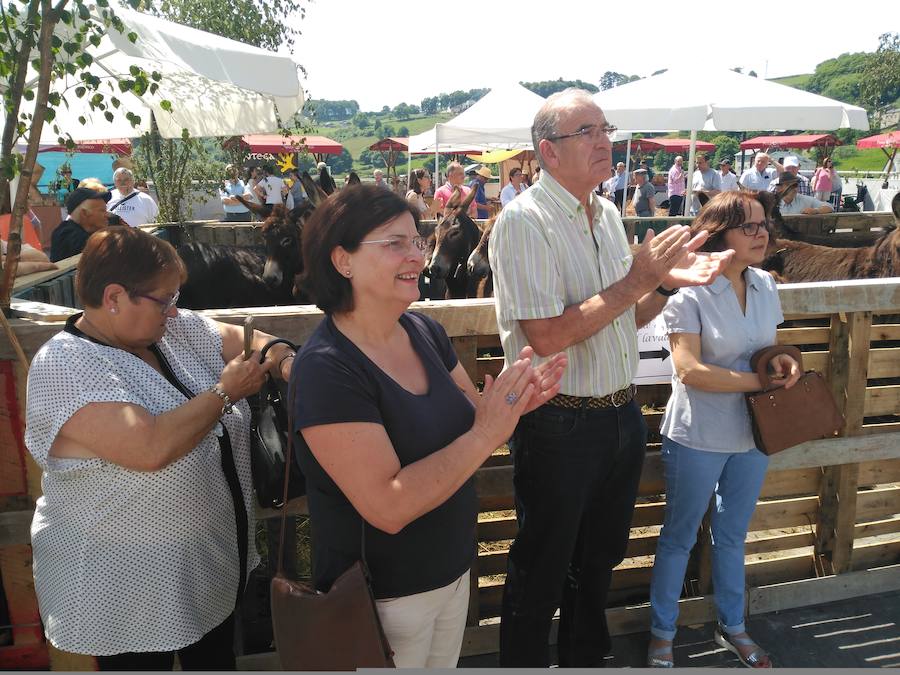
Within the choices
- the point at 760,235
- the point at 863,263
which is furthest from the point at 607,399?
the point at 863,263

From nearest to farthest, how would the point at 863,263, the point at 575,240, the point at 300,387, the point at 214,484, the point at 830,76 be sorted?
the point at 300,387 < the point at 214,484 < the point at 575,240 < the point at 863,263 < the point at 830,76

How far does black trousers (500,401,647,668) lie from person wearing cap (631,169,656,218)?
1482 cm

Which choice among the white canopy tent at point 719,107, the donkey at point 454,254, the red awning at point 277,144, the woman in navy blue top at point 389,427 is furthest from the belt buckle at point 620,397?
Answer: the red awning at point 277,144

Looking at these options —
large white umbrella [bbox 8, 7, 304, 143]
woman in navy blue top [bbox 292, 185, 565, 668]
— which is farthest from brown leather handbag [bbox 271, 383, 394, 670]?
large white umbrella [bbox 8, 7, 304, 143]

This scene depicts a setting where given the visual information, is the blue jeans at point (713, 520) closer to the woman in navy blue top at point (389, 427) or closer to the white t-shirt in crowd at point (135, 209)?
the woman in navy blue top at point (389, 427)

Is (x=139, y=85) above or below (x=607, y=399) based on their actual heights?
above

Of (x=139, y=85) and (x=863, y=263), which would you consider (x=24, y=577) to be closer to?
(x=139, y=85)

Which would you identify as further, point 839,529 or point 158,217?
point 158,217

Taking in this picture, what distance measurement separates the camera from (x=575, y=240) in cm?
277

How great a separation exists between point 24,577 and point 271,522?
3.04 ft

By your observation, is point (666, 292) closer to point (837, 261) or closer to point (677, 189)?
point (837, 261)

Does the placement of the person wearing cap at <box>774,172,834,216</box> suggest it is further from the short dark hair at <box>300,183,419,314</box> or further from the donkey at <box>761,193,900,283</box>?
the short dark hair at <box>300,183,419,314</box>

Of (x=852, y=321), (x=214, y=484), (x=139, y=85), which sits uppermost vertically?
(x=139, y=85)

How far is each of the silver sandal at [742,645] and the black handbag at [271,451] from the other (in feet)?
7.12
